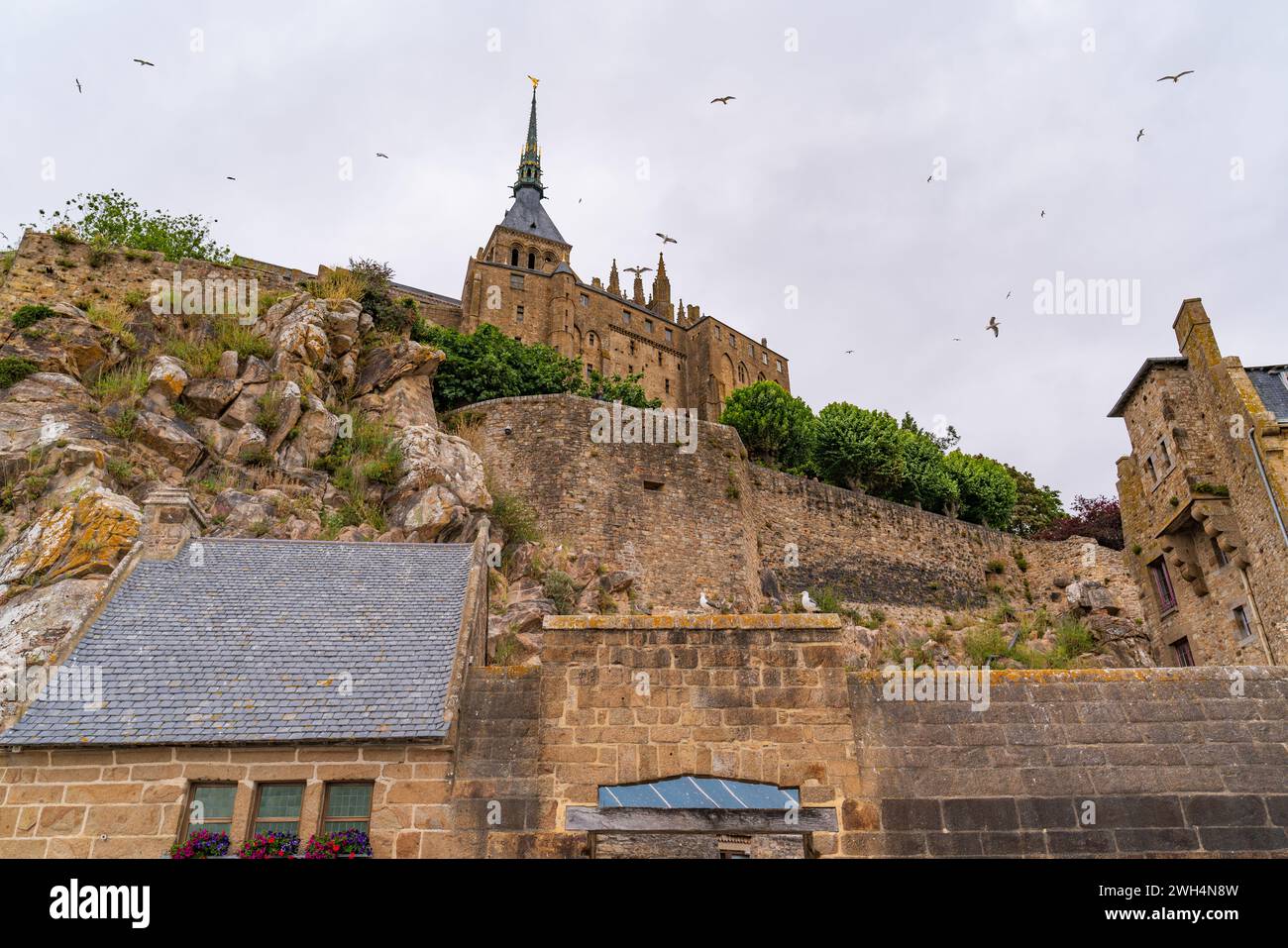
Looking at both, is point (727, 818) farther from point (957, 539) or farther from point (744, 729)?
point (957, 539)

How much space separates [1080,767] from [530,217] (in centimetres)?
7491

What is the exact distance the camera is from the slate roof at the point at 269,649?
8.79 metres

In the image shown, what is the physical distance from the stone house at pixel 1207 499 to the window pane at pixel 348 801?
1672cm

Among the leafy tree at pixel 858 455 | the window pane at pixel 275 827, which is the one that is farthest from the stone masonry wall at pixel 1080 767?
the leafy tree at pixel 858 455

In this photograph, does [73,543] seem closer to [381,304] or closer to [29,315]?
[29,315]

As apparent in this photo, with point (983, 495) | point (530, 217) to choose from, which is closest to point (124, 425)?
point (983, 495)

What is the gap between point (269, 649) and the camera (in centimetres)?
1026

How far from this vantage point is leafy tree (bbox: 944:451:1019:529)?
4269 centimetres

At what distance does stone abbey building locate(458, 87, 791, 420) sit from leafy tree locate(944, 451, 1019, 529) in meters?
27.2

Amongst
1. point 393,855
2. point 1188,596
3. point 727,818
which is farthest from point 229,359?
point 1188,596

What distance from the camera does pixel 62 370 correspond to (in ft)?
72.2

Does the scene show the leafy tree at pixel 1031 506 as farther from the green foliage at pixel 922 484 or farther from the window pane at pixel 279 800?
the window pane at pixel 279 800

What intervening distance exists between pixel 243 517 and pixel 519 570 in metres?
7.09

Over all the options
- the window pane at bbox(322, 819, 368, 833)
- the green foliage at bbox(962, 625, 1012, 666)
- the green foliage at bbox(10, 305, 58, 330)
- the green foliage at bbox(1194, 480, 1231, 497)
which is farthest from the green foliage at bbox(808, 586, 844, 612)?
the green foliage at bbox(10, 305, 58, 330)
